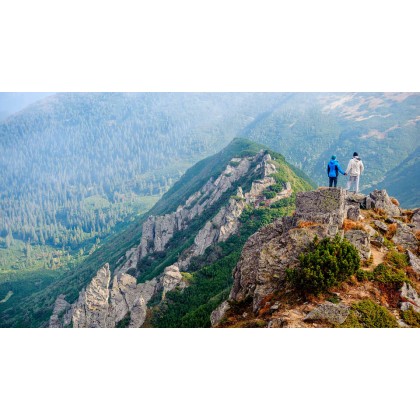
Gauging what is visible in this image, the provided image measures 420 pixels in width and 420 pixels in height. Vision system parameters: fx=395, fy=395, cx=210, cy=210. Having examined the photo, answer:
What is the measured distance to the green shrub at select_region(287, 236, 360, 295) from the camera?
1509 centimetres

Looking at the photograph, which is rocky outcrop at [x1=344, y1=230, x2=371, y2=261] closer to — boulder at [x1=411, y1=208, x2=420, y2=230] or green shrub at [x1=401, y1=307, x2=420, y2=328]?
green shrub at [x1=401, y1=307, x2=420, y2=328]

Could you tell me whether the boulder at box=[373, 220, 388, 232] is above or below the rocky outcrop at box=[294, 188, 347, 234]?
below

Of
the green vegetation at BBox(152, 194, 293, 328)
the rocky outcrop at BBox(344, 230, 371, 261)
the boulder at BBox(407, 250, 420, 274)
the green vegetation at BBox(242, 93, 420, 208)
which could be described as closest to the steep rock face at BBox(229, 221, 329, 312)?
the rocky outcrop at BBox(344, 230, 371, 261)

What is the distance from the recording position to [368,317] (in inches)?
551

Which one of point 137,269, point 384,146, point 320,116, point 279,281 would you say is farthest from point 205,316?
point 320,116

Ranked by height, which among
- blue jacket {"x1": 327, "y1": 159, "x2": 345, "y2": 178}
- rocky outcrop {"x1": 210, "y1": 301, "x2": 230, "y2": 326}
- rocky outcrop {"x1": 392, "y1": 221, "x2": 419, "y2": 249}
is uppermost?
blue jacket {"x1": 327, "y1": 159, "x2": 345, "y2": 178}

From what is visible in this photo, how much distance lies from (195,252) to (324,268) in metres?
35.9

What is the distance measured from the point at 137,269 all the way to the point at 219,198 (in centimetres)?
1807

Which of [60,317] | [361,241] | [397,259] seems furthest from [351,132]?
[361,241]

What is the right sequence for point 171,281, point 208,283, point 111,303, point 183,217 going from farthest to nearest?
point 183,217
point 111,303
point 171,281
point 208,283

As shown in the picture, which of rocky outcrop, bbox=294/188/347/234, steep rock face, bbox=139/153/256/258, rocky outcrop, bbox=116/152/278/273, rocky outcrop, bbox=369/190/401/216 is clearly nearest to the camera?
rocky outcrop, bbox=294/188/347/234

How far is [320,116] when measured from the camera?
167m

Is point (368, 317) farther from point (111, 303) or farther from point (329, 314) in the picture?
point (111, 303)
